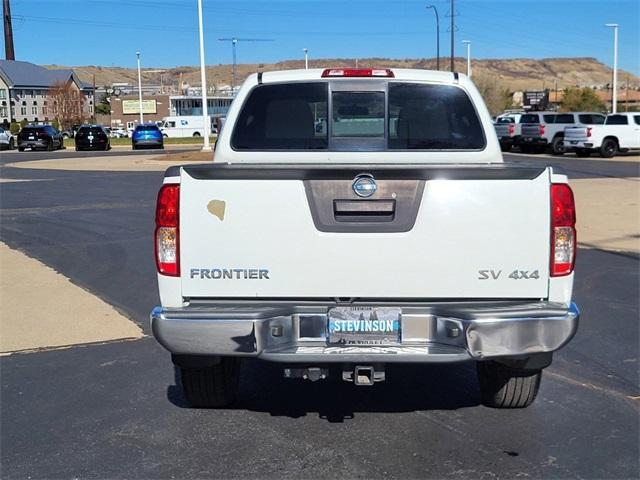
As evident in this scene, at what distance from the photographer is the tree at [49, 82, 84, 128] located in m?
119

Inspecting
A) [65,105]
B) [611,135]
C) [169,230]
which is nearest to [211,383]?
[169,230]

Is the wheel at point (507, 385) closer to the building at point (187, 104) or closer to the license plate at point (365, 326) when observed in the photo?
the license plate at point (365, 326)

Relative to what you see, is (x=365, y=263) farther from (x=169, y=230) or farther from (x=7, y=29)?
(x=7, y=29)

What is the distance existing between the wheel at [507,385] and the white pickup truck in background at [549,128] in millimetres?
30259

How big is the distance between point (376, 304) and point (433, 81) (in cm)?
213

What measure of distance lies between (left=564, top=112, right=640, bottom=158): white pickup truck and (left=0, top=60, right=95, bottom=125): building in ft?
335

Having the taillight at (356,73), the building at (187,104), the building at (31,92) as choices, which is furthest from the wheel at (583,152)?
the building at (31,92)

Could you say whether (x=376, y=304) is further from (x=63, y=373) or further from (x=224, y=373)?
(x=63, y=373)

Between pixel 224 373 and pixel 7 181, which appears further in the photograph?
pixel 7 181

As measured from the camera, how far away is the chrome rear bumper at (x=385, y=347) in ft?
12.6

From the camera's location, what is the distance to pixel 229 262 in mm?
3945

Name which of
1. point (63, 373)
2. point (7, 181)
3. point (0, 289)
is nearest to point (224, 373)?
point (63, 373)

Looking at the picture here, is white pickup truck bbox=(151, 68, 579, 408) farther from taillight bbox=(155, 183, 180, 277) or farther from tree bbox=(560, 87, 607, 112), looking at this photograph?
tree bbox=(560, 87, 607, 112)

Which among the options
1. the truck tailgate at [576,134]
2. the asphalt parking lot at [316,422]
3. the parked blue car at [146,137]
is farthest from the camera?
the parked blue car at [146,137]
